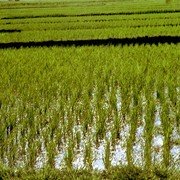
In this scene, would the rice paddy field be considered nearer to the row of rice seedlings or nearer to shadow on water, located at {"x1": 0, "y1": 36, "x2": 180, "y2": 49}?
the row of rice seedlings

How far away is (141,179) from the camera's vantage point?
339cm

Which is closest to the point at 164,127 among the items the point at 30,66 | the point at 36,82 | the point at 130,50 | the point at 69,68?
the point at 36,82

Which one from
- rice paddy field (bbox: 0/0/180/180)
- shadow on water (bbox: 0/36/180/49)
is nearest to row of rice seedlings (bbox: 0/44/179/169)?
rice paddy field (bbox: 0/0/180/180)

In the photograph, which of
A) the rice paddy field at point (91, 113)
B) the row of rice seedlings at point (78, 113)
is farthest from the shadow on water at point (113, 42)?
the row of rice seedlings at point (78, 113)

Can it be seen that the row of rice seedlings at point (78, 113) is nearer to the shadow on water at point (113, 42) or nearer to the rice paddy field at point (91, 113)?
the rice paddy field at point (91, 113)

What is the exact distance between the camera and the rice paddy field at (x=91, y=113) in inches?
154

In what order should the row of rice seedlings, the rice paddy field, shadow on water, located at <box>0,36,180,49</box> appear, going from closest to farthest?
the rice paddy field
the row of rice seedlings
shadow on water, located at <box>0,36,180,49</box>

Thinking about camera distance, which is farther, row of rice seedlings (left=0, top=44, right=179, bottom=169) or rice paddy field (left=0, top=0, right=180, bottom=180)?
row of rice seedlings (left=0, top=44, right=179, bottom=169)

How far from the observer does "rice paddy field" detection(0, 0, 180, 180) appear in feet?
12.8

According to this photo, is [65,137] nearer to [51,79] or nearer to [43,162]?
[43,162]


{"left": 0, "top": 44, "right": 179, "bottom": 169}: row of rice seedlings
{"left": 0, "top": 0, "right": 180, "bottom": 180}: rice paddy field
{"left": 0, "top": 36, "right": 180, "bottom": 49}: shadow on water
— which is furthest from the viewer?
{"left": 0, "top": 36, "right": 180, "bottom": 49}: shadow on water

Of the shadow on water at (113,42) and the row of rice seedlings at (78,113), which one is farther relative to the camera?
the shadow on water at (113,42)

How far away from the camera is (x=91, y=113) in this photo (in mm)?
5223

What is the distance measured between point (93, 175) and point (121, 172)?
0.70 feet
